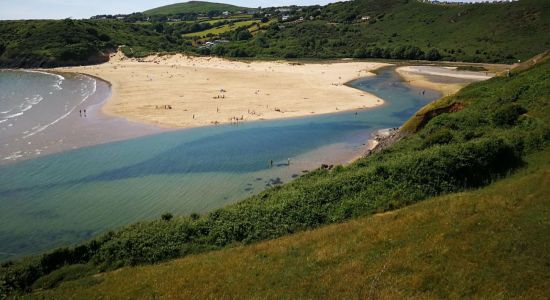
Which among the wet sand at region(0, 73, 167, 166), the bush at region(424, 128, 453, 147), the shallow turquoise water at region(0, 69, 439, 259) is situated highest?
the bush at region(424, 128, 453, 147)

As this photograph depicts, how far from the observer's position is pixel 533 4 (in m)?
142

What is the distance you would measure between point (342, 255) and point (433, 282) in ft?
14.4

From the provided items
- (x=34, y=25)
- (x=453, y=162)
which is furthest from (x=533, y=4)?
(x=34, y=25)

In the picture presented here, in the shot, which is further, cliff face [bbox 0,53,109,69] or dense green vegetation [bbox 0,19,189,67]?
dense green vegetation [bbox 0,19,189,67]

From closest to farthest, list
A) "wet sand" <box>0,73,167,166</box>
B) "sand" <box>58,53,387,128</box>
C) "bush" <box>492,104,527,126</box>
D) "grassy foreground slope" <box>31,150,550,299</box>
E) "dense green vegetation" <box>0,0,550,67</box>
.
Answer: "grassy foreground slope" <box>31,150,550,299</box>
"bush" <box>492,104,527,126</box>
"wet sand" <box>0,73,167,166</box>
"sand" <box>58,53,387,128</box>
"dense green vegetation" <box>0,0,550,67</box>

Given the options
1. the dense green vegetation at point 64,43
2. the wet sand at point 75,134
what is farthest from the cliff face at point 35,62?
the wet sand at point 75,134

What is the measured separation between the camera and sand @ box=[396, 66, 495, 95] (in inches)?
3614

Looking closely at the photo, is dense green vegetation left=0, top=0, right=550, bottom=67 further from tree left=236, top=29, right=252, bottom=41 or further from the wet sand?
the wet sand

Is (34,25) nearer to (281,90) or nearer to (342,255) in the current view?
(281,90)

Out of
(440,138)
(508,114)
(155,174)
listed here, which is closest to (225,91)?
(155,174)

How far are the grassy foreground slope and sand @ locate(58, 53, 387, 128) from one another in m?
43.0

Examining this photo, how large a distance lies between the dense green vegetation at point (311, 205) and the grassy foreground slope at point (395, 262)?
209 cm

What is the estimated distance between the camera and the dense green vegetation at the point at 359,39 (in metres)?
134

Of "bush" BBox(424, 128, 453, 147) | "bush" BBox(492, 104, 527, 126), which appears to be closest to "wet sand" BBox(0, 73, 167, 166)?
"bush" BBox(424, 128, 453, 147)
